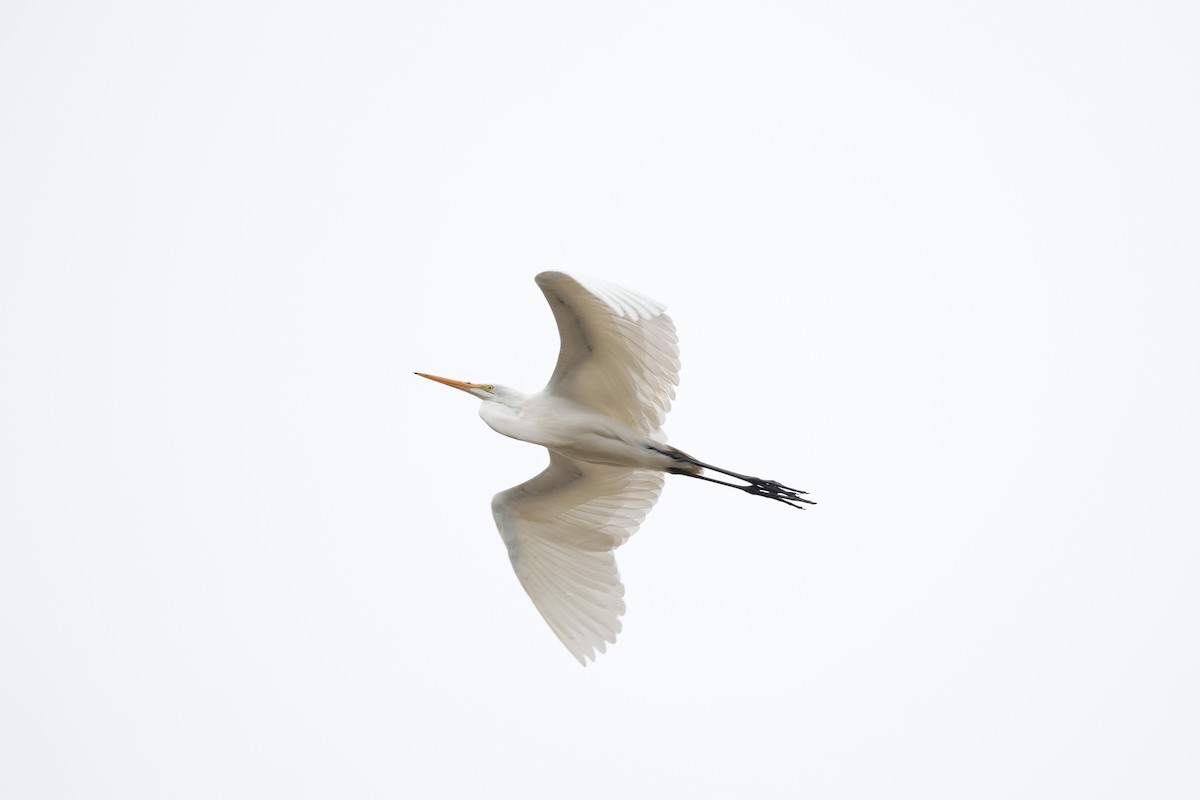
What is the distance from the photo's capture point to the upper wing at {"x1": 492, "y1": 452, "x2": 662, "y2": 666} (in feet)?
31.8

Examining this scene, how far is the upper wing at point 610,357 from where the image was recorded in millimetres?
8109

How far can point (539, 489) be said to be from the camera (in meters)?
9.91

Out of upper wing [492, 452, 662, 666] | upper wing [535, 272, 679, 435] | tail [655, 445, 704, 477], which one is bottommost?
upper wing [492, 452, 662, 666]

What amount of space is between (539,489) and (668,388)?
4.89ft

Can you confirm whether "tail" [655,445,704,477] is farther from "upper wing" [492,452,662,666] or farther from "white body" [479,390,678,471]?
"upper wing" [492,452,662,666]

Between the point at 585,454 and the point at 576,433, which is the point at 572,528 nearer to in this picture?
the point at 585,454

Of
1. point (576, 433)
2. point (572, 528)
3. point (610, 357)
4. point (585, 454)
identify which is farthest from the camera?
point (572, 528)

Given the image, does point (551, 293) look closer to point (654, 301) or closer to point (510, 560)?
point (654, 301)

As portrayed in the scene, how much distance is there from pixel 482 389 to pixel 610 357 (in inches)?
52.7

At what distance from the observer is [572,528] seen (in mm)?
Result: 9875

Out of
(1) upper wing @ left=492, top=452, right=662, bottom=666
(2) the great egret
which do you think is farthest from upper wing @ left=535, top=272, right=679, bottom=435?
(1) upper wing @ left=492, top=452, right=662, bottom=666

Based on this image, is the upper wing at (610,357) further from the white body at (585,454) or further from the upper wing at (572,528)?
the upper wing at (572,528)

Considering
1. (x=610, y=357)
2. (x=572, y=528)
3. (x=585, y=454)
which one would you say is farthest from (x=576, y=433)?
(x=572, y=528)

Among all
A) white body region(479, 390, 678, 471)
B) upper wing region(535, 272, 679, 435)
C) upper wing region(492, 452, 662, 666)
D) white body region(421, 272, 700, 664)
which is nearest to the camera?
upper wing region(535, 272, 679, 435)
